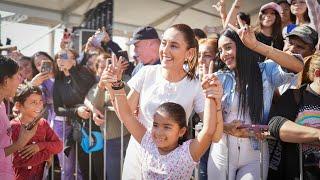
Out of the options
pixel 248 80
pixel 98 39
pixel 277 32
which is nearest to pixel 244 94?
pixel 248 80

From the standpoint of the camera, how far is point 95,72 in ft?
15.1

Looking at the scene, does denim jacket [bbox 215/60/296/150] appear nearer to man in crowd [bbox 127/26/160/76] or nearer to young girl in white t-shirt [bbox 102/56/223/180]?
young girl in white t-shirt [bbox 102/56/223/180]

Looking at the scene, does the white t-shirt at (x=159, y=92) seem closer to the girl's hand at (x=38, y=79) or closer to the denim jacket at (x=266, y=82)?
the denim jacket at (x=266, y=82)

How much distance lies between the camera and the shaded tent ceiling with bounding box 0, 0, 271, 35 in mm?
9019

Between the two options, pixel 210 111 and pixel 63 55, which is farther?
pixel 63 55

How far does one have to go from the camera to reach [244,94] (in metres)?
2.69

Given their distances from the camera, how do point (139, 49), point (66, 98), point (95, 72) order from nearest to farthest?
point (139, 49), point (66, 98), point (95, 72)

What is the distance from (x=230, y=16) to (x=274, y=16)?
0.79 m

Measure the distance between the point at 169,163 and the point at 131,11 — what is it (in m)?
9.07

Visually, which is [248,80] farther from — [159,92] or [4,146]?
[4,146]

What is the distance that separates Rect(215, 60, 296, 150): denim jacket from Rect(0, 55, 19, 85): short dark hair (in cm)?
163

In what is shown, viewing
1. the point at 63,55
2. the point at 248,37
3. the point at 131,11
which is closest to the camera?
the point at 248,37

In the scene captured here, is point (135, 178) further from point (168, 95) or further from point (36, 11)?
point (36, 11)

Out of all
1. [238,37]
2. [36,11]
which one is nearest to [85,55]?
[238,37]
